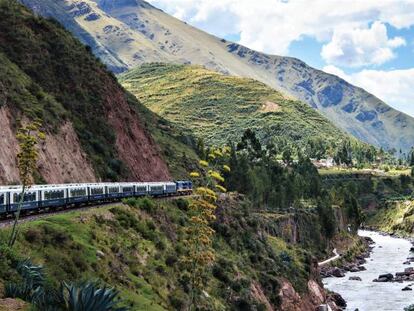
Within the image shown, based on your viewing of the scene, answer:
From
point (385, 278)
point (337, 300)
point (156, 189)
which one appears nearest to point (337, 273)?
point (385, 278)

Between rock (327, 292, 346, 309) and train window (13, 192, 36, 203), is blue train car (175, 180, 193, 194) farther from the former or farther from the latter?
train window (13, 192, 36, 203)

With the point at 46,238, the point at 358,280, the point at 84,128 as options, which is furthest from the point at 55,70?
the point at 358,280

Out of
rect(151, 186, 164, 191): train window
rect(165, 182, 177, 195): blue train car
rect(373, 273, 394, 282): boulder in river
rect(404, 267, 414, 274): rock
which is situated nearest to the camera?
rect(151, 186, 164, 191): train window

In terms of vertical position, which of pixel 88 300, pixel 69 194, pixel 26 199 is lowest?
pixel 88 300

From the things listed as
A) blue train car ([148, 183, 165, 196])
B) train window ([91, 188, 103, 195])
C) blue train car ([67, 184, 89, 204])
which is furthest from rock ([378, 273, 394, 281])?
blue train car ([67, 184, 89, 204])

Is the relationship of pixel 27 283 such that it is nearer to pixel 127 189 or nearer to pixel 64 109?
pixel 127 189

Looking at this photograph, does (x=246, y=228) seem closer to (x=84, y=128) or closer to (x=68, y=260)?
(x=84, y=128)

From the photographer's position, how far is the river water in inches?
3516

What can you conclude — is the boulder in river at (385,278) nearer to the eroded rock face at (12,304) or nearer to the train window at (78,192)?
the train window at (78,192)

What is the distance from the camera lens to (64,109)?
76.2 metres

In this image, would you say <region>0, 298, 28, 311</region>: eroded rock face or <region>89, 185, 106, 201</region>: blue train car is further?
<region>89, 185, 106, 201</region>: blue train car

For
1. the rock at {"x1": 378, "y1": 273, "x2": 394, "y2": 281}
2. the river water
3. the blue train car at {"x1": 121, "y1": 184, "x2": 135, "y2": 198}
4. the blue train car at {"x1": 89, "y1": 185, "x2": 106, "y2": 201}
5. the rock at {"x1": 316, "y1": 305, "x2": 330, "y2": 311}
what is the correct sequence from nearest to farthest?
the blue train car at {"x1": 89, "y1": 185, "x2": 106, "y2": 201} → the blue train car at {"x1": 121, "y1": 184, "x2": 135, "y2": 198} → the rock at {"x1": 316, "y1": 305, "x2": 330, "y2": 311} → the river water → the rock at {"x1": 378, "y1": 273, "x2": 394, "y2": 281}

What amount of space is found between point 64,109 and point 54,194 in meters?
28.0

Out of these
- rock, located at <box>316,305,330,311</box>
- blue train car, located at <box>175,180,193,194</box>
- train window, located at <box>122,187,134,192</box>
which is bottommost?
rock, located at <box>316,305,330,311</box>
